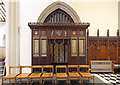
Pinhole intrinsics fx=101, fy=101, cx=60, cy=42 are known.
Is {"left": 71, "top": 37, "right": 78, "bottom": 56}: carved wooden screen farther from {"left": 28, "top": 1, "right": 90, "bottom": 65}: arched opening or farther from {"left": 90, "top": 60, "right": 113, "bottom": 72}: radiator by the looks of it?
{"left": 90, "top": 60, "right": 113, "bottom": 72}: radiator

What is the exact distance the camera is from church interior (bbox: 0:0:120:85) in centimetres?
565

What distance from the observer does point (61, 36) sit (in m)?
5.76

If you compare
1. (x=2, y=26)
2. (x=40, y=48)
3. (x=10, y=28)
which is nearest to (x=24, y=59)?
(x=40, y=48)

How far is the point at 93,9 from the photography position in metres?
6.69

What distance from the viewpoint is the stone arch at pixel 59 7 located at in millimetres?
6543

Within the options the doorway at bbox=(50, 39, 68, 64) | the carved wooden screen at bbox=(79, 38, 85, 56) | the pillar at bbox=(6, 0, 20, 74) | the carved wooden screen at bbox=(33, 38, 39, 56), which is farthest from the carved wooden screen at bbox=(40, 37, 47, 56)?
the carved wooden screen at bbox=(79, 38, 85, 56)

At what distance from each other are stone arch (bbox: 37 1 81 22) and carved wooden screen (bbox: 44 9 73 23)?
21 centimetres

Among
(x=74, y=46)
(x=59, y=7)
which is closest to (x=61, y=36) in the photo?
(x=74, y=46)

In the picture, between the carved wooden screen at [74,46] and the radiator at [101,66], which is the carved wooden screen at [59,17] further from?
the radiator at [101,66]

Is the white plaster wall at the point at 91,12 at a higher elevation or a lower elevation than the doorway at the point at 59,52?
higher

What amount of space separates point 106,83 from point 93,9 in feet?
15.0

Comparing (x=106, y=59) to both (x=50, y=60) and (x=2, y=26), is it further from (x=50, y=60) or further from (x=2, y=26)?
(x=2, y=26)

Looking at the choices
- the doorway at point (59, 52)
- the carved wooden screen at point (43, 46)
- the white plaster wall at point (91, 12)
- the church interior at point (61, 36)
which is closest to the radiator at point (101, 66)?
the church interior at point (61, 36)

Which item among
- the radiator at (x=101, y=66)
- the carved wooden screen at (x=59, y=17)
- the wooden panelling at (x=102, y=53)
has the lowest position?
the radiator at (x=101, y=66)
